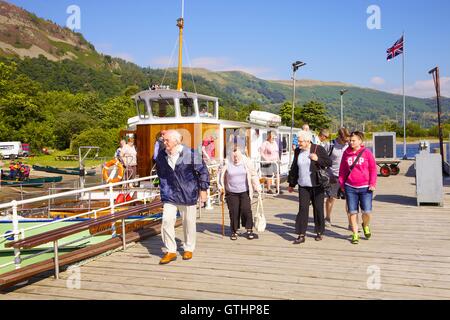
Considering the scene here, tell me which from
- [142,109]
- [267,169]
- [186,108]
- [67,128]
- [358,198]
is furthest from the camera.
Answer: [67,128]

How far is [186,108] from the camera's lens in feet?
48.3

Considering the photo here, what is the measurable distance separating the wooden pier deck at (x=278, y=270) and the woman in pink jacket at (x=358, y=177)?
56 cm

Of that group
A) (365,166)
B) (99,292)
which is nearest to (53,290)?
(99,292)

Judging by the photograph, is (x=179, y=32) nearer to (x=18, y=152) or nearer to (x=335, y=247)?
(x=335, y=247)

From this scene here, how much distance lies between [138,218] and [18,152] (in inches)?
2020

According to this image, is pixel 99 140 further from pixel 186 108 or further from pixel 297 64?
pixel 186 108

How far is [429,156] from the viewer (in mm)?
9984

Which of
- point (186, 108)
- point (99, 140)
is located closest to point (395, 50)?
point (186, 108)

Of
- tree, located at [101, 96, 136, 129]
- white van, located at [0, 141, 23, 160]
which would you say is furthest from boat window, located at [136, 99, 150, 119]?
tree, located at [101, 96, 136, 129]

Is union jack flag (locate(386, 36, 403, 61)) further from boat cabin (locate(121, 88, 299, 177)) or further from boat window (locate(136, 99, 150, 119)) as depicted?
boat window (locate(136, 99, 150, 119))

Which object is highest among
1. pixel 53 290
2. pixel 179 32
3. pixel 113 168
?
→ pixel 179 32

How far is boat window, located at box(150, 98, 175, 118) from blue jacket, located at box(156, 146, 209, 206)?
9.01m

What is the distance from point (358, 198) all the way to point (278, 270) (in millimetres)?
2231

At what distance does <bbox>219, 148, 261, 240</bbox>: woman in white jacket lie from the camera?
23.4 feet
